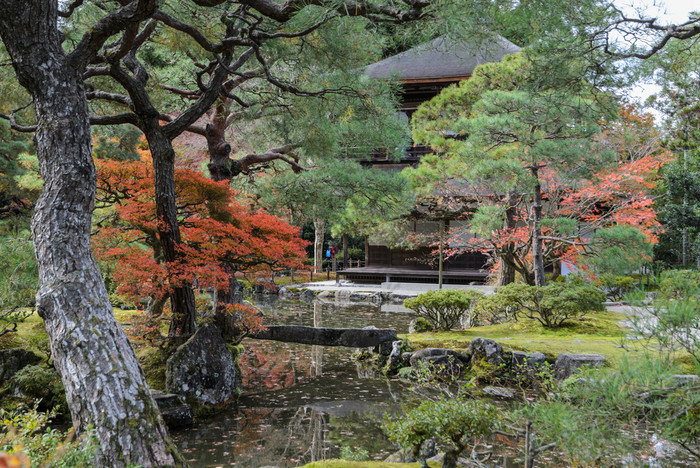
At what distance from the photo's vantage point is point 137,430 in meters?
3.19

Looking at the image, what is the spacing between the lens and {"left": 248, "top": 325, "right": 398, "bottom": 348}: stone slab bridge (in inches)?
328

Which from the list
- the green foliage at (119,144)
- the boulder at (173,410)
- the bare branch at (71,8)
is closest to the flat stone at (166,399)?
the boulder at (173,410)

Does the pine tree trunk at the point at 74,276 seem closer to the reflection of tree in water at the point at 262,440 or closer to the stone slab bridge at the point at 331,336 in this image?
the reflection of tree in water at the point at 262,440

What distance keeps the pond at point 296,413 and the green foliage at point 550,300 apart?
291cm

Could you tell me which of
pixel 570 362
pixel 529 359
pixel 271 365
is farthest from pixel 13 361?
pixel 570 362

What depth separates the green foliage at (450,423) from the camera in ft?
9.07

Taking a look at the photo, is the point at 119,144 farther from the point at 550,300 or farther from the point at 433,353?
the point at 550,300

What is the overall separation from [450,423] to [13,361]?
5392mm

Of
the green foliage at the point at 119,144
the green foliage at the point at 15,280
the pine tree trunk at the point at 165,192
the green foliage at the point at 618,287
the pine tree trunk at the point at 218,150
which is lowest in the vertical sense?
the green foliage at the point at 618,287

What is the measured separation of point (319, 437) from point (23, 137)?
1401cm

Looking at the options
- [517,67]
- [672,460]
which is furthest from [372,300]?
[672,460]

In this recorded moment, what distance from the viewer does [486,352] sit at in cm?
708

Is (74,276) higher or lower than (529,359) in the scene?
higher

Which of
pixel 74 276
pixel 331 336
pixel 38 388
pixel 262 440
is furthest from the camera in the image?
pixel 331 336
